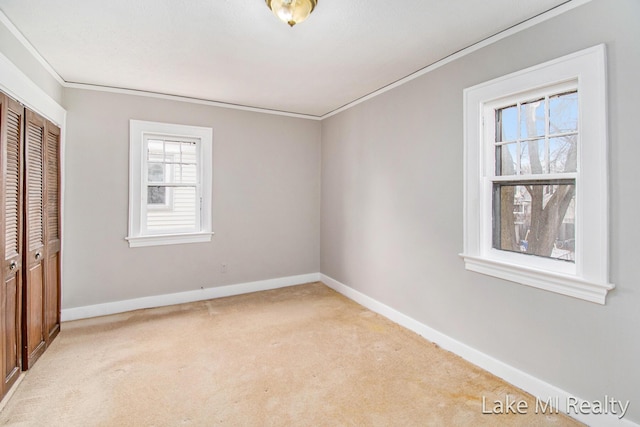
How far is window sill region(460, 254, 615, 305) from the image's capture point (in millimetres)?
1801

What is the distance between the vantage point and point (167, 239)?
12.4 ft

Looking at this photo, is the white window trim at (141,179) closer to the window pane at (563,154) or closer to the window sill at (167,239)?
the window sill at (167,239)

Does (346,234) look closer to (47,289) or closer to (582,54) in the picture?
(582,54)

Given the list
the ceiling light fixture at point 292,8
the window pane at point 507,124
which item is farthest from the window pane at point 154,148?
the window pane at point 507,124

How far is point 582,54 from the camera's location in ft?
6.01

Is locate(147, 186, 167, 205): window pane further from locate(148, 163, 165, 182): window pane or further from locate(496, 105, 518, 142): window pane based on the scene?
locate(496, 105, 518, 142): window pane

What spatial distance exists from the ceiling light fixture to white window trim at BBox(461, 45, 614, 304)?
1.45 meters

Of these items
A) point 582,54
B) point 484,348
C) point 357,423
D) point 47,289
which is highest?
point 582,54

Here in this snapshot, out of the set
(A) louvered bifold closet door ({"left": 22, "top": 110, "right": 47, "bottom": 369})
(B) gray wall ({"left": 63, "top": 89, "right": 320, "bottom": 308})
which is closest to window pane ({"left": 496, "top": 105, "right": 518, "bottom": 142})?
(B) gray wall ({"left": 63, "top": 89, "right": 320, "bottom": 308})

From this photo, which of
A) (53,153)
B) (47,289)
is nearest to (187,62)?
(53,153)

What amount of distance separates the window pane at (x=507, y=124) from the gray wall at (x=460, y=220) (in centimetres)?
28

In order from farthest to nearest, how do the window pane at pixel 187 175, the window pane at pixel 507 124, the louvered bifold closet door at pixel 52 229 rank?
the window pane at pixel 187 175 → the louvered bifold closet door at pixel 52 229 → the window pane at pixel 507 124

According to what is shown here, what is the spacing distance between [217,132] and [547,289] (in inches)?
148

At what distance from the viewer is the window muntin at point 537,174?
200 cm
